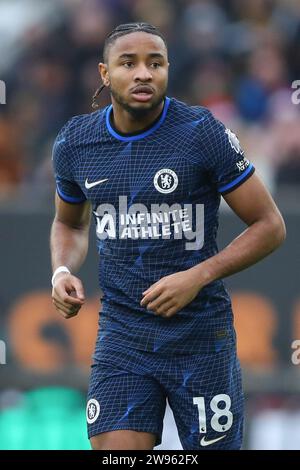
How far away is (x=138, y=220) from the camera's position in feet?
17.1

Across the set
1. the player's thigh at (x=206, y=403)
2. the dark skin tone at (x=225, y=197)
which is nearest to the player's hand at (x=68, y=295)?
the dark skin tone at (x=225, y=197)

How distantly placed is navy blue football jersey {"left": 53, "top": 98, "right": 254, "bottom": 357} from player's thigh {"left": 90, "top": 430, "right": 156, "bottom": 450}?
0.39m

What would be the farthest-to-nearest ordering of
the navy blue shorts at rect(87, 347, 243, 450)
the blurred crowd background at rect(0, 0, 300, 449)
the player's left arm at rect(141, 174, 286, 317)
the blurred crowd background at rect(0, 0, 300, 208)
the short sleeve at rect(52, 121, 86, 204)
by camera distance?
the blurred crowd background at rect(0, 0, 300, 208), the blurred crowd background at rect(0, 0, 300, 449), the short sleeve at rect(52, 121, 86, 204), the navy blue shorts at rect(87, 347, 243, 450), the player's left arm at rect(141, 174, 286, 317)

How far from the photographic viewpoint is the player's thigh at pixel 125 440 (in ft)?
16.7

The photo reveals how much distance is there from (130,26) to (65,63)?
577 centimetres

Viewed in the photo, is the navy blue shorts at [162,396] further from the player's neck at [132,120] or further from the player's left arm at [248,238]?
the player's neck at [132,120]

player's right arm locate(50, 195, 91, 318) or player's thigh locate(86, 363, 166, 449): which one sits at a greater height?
player's right arm locate(50, 195, 91, 318)

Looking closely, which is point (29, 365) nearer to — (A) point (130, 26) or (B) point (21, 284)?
(B) point (21, 284)

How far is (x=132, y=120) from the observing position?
17.3 ft

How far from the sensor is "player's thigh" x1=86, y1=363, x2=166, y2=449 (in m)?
5.13

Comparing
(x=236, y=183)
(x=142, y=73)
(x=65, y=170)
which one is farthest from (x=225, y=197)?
(x=65, y=170)

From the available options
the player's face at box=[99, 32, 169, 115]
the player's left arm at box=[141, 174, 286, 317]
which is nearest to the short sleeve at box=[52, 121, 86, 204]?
the player's face at box=[99, 32, 169, 115]

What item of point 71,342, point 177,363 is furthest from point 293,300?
point 177,363

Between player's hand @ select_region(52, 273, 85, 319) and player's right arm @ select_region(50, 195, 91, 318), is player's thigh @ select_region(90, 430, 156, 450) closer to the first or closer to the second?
player's hand @ select_region(52, 273, 85, 319)
